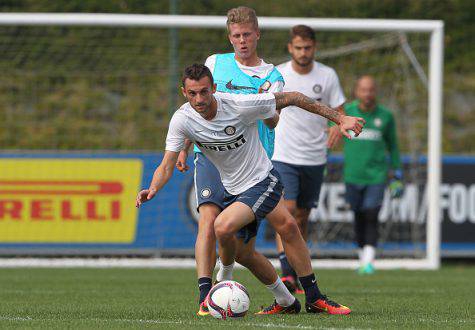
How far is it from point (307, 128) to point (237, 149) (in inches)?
125

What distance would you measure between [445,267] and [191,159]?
12.8 ft

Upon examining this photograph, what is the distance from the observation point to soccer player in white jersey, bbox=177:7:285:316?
24.5 feet

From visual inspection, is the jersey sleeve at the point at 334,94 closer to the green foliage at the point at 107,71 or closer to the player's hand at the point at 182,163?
the player's hand at the point at 182,163

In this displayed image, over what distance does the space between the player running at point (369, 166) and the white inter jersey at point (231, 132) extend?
18.8ft

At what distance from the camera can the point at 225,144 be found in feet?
23.5

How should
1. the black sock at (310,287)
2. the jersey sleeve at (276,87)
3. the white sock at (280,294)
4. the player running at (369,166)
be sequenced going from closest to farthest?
the black sock at (310,287) → the white sock at (280,294) → the jersey sleeve at (276,87) → the player running at (369,166)

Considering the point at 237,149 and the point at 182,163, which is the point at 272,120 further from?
the point at 182,163

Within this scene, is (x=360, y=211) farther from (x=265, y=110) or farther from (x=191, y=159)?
(x=265, y=110)

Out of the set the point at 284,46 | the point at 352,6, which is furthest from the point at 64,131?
the point at 352,6

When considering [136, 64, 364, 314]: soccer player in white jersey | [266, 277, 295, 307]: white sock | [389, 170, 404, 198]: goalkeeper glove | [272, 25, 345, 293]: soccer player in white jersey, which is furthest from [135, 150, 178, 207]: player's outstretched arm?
[389, 170, 404, 198]: goalkeeper glove

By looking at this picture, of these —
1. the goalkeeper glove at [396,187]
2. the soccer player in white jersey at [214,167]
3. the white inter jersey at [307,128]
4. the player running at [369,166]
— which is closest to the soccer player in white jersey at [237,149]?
the soccer player in white jersey at [214,167]

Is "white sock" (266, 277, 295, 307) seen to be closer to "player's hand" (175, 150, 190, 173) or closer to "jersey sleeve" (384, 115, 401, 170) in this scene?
"player's hand" (175, 150, 190, 173)

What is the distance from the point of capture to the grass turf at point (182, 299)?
688 centimetres

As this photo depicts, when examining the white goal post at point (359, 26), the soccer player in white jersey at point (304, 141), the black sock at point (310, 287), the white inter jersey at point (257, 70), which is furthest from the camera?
the white goal post at point (359, 26)
